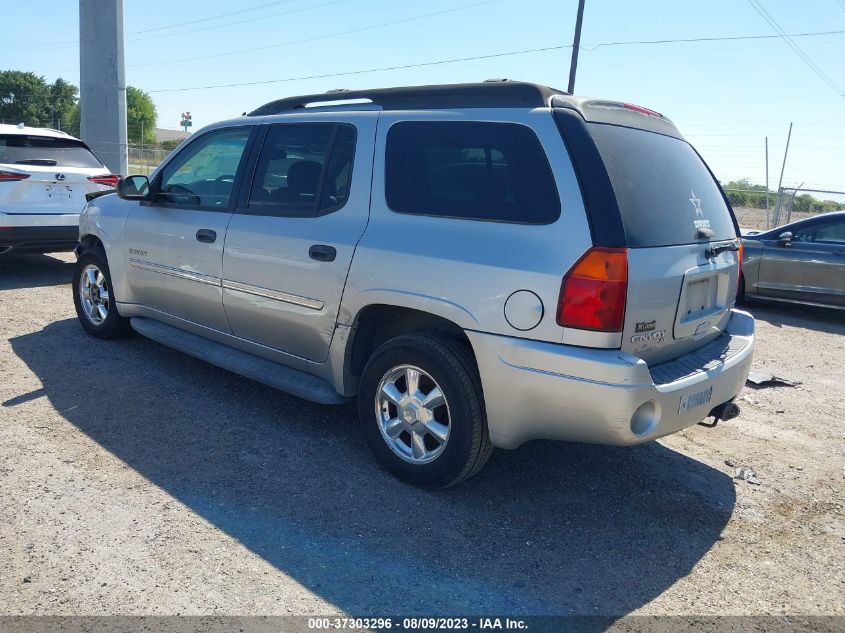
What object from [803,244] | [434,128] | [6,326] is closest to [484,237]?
[434,128]

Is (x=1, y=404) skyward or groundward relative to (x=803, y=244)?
groundward

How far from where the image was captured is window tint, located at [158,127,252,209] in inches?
192

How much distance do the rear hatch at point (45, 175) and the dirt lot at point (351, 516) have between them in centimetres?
356

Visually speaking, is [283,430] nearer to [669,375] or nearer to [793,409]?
[669,375]

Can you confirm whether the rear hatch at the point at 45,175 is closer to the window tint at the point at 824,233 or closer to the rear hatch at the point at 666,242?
the rear hatch at the point at 666,242

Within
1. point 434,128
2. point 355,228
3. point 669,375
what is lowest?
point 669,375

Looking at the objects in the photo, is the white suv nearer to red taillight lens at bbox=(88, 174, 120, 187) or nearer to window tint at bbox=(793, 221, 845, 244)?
red taillight lens at bbox=(88, 174, 120, 187)

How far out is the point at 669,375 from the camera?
11.2 ft

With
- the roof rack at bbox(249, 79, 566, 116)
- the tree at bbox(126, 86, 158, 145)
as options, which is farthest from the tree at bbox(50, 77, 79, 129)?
the roof rack at bbox(249, 79, 566, 116)

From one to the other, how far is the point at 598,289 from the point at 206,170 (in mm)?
3199

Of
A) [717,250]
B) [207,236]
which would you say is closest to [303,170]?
[207,236]

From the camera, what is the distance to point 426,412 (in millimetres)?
3717

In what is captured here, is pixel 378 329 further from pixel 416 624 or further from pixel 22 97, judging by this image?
pixel 22 97

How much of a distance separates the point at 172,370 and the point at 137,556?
8.54 ft
